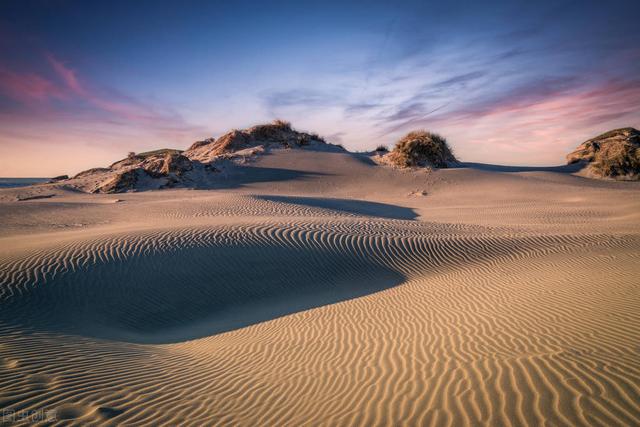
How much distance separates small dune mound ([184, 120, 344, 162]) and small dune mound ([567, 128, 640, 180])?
2480 centimetres

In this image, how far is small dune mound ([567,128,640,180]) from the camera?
28078 mm

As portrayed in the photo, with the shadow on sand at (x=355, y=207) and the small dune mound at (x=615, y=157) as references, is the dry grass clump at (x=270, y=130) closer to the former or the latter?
the shadow on sand at (x=355, y=207)

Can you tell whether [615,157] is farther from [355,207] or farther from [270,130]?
[270,130]

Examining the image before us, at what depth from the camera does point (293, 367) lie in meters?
4.07

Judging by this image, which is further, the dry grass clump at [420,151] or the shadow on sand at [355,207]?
the dry grass clump at [420,151]

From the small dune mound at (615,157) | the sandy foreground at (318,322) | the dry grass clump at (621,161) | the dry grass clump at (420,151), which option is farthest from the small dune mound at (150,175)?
the dry grass clump at (621,161)

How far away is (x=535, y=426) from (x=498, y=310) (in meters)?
2.87

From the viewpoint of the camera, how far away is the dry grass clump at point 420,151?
30.5 m

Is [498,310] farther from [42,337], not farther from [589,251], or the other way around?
[42,337]

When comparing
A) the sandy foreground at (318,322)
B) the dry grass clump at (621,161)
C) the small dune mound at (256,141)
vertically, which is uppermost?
the small dune mound at (256,141)

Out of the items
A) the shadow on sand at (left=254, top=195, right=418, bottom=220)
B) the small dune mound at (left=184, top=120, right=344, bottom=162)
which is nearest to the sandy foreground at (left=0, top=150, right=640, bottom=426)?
the shadow on sand at (left=254, top=195, right=418, bottom=220)

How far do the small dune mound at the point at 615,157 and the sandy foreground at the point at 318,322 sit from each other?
66.7ft

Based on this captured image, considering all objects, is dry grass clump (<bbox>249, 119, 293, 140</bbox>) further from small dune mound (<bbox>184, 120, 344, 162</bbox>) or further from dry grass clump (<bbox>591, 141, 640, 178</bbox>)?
dry grass clump (<bbox>591, 141, 640, 178</bbox>)

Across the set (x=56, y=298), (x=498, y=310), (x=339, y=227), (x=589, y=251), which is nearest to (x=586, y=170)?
(x=589, y=251)
